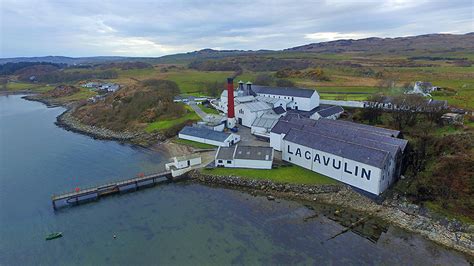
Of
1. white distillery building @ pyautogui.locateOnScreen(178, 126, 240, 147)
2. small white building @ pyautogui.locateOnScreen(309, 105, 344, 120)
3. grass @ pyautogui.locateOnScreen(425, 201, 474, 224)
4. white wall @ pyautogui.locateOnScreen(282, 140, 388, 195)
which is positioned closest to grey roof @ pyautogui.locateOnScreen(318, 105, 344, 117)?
small white building @ pyautogui.locateOnScreen(309, 105, 344, 120)

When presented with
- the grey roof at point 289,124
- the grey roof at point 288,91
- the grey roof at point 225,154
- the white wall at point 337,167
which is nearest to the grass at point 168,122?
the grey roof at point 288,91

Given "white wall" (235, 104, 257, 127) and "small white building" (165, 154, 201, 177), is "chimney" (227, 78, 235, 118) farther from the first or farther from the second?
"small white building" (165, 154, 201, 177)

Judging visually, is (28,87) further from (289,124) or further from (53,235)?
(289,124)

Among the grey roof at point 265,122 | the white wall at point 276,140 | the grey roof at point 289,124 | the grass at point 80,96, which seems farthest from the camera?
the grass at point 80,96

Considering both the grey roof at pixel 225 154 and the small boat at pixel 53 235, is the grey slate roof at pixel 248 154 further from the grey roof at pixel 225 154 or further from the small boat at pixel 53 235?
the small boat at pixel 53 235

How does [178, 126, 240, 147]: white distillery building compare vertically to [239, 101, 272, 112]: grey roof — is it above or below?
below
